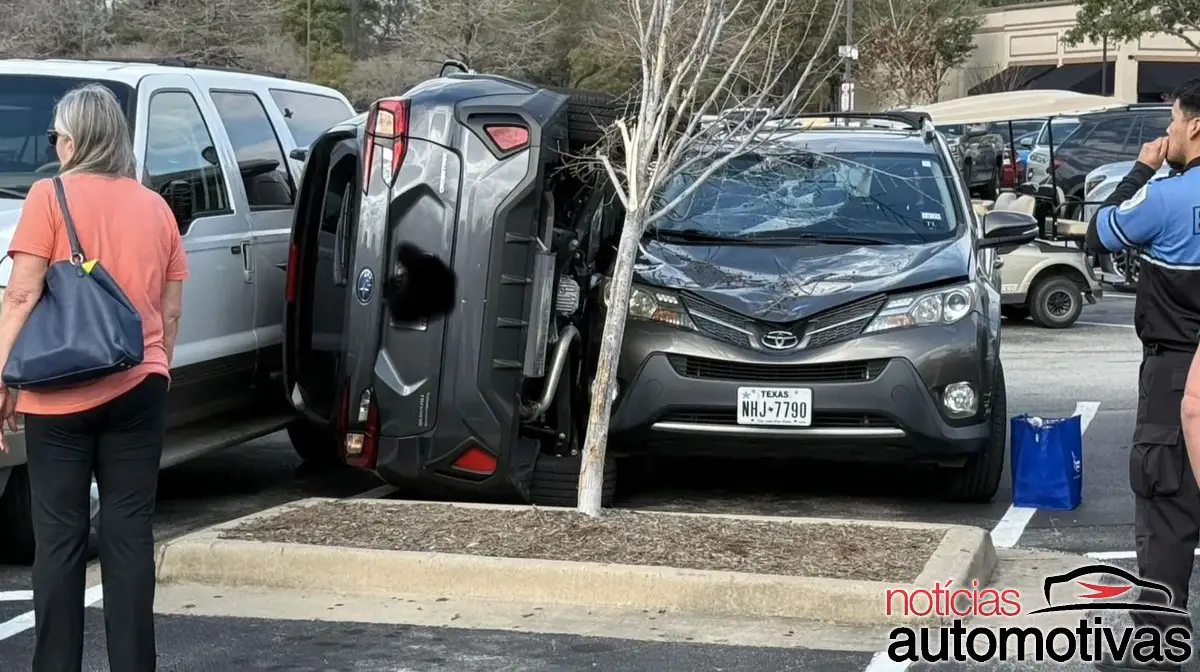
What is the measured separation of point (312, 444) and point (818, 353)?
3348 millimetres

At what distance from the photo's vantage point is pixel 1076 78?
52.0m

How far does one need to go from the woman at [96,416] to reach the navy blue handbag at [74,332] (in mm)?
51

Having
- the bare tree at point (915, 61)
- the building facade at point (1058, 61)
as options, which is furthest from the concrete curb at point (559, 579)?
the building facade at point (1058, 61)

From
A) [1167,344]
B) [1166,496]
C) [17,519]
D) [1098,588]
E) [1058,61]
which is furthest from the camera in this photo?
[1058,61]

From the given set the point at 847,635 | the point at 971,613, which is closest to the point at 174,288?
the point at 847,635

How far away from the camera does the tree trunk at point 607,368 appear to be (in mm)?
6746

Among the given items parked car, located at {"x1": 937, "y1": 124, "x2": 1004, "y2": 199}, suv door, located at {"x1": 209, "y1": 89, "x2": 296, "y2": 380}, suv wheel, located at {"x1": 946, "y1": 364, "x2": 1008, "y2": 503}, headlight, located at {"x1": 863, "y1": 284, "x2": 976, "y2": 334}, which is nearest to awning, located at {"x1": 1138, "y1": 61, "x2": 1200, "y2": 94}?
parked car, located at {"x1": 937, "y1": 124, "x2": 1004, "y2": 199}

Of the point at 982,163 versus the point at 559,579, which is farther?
the point at 982,163

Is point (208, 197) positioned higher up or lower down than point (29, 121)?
lower down

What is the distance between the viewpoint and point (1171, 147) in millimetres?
5293

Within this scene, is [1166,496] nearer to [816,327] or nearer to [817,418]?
[817,418]

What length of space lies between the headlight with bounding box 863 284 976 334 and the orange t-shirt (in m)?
3.71

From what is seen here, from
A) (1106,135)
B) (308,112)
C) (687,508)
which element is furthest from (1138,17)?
(687,508)

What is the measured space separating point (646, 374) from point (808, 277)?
3.04 feet
